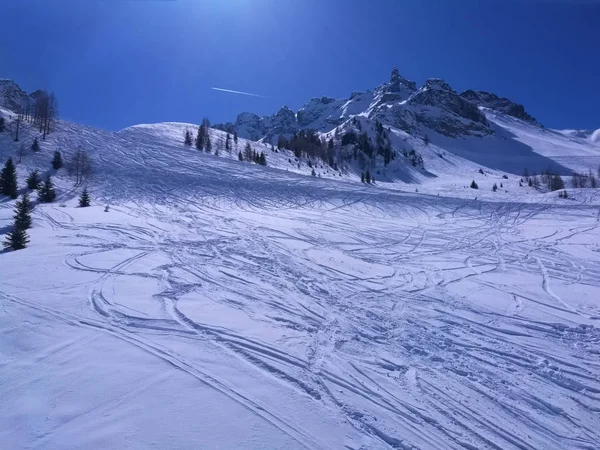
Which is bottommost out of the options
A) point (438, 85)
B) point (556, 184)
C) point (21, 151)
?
point (21, 151)

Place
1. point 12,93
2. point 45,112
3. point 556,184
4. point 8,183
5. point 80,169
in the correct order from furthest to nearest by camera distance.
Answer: point 12,93, point 556,184, point 45,112, point 80,169, point 8,183

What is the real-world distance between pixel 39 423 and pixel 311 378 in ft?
11.9

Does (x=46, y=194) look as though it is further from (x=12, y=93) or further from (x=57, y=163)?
(x=12, y=93)

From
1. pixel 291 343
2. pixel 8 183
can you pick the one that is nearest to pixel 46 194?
pixel 8 183

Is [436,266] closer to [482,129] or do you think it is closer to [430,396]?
[430,396]

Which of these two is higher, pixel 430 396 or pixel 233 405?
pixel 430 396

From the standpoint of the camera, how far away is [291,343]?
238 inches

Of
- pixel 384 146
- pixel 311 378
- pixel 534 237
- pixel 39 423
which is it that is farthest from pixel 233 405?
pixel 384 146

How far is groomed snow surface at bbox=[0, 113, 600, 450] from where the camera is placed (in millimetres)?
4105

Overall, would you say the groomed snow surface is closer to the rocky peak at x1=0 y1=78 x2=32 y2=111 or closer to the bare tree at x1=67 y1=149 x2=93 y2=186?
the bare tree at x1=67 y1=149 x2=93 y2=186

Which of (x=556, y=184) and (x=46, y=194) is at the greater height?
(x=556, y=184)

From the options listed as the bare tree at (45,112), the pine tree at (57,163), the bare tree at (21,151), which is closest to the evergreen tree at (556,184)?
the pine tree at (57,163)

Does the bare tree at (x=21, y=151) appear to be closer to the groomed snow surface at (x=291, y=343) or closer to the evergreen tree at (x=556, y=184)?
the groomed snow surface at (x=291, y=343)

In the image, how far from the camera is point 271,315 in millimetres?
7223
